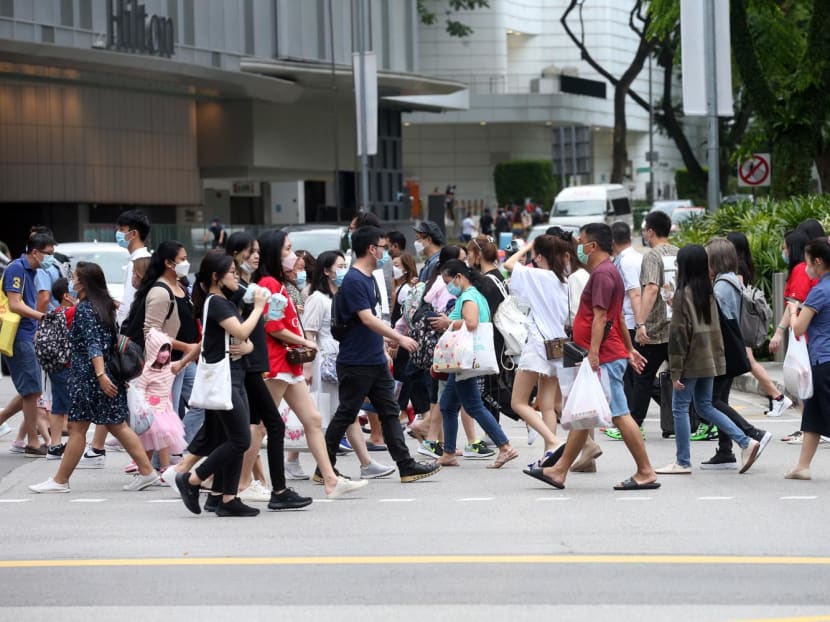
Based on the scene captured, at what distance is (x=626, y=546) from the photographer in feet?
27.0

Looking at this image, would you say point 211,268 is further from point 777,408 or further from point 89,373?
point 777,408

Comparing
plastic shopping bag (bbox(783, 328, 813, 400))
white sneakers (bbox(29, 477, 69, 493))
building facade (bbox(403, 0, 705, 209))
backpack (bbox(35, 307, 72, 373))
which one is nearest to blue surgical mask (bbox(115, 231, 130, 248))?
backpack (bbox(35, 307, 72, 373))

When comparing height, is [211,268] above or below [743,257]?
above

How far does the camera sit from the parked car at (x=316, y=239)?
2694 cm

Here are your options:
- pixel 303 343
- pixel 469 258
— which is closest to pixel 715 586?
pixel 303 343

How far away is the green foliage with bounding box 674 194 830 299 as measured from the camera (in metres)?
19.6

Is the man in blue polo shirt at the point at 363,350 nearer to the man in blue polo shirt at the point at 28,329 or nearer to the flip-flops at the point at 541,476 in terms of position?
the flip-flops at the point at 541,476

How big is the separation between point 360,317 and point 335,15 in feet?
128

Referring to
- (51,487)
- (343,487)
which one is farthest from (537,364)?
(51,487)

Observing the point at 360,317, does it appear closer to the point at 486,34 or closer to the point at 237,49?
the point at 237,49

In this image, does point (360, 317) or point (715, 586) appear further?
point (360, 317)

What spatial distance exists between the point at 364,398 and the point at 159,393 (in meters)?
1.52

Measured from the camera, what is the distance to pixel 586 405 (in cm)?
992

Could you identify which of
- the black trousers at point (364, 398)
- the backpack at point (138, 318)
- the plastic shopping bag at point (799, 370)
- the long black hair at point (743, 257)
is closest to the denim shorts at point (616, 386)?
the plastic shopping bag at point (799, 370)
